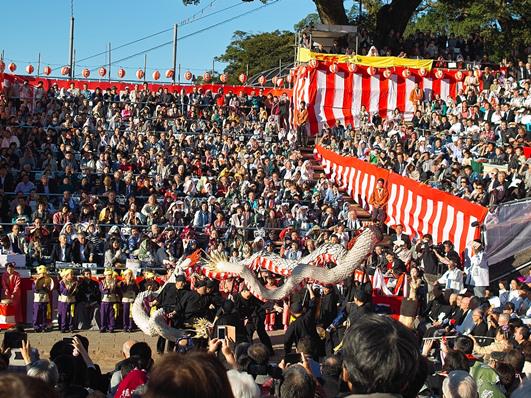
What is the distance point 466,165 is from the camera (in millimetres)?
19516

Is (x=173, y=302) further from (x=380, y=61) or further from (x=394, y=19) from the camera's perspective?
(x=394, y=19)

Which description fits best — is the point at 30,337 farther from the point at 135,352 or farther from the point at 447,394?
the point at 447,394

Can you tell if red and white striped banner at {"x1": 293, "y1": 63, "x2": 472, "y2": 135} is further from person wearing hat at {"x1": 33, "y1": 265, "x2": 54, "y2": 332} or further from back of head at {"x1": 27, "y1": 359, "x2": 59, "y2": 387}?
back of head at {"x1": 27, "y1": 359, "x2": 59, "y2": 387}

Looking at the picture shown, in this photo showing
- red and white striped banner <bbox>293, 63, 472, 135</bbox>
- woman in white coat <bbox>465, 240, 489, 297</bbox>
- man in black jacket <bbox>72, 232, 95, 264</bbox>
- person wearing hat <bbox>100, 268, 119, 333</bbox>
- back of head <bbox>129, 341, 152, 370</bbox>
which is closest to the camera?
back of head <bbox>129, 341, 152, 370</bbox>

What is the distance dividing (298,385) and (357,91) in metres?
25.5

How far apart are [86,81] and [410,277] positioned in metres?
21.8

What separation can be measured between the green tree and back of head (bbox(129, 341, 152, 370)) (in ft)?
179

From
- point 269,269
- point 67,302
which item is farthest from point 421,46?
point 67,302

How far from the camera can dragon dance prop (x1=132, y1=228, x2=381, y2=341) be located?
12.8m

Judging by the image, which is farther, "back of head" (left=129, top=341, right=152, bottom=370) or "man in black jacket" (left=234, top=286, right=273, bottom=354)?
"man in black jacket" (left=234, top=286, right=273, bottom=354)

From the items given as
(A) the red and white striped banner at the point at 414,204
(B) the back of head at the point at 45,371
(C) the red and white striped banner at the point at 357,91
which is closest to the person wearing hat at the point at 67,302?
(A) the red and white striped banner at the point at 414,204

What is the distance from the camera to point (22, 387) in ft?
8.24

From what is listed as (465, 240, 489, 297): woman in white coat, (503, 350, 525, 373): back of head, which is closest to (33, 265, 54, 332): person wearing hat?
(465, 240, 489, 297): woman in white coat

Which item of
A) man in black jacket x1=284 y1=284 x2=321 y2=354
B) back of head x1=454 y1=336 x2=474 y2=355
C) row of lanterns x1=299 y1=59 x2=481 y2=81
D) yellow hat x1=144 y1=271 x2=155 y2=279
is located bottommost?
yellow hat x1=144 y1=271 x2=155 y2=279
